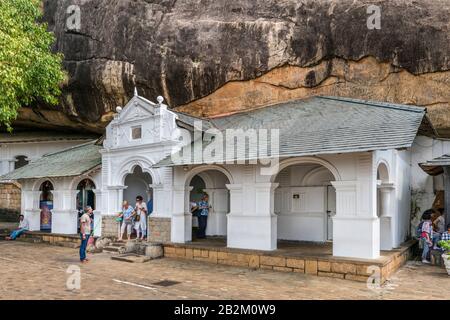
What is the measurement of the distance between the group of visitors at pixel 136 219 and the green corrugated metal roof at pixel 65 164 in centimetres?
266

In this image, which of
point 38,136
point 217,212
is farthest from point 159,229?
point 38,136

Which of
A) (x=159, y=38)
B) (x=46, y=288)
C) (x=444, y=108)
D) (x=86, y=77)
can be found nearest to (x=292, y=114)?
(x=444, y=108)

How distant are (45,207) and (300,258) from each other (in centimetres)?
1315

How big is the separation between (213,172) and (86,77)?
Result: 9100 millimetres

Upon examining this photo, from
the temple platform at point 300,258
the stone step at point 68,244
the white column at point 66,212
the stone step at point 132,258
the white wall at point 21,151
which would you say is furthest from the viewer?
the white wall at point 21,151

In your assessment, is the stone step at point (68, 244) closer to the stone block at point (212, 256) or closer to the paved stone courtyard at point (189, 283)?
the paved stone courtyard at point (189, 283)

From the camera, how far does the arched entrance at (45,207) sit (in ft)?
61.9

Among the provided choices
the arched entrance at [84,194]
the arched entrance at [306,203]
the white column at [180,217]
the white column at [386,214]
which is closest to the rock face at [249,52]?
the arched entrance at [84,194]

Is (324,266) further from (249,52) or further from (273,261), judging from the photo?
(249,52)

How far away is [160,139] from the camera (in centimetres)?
1425

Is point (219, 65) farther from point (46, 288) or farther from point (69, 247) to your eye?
point (46, 288)

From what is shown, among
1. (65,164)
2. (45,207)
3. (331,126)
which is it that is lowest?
(45,207)

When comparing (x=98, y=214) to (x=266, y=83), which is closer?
(x=98, y=214)

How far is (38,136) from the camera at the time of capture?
2820 centimetres
